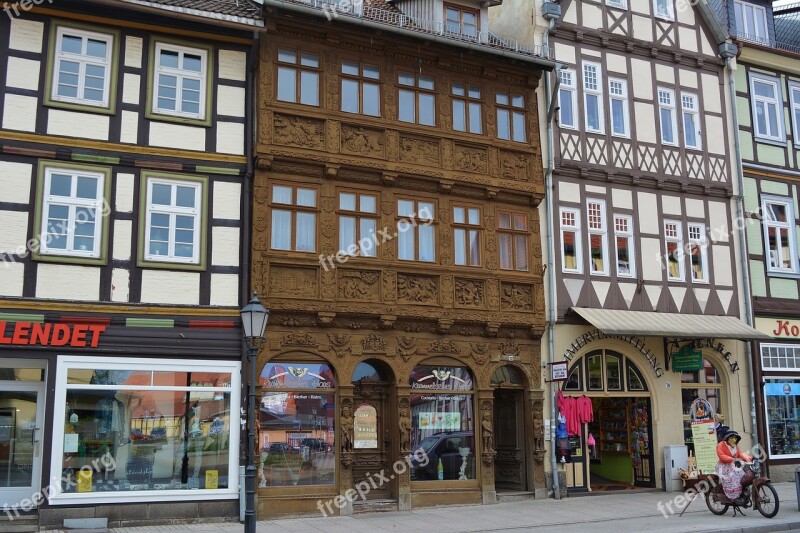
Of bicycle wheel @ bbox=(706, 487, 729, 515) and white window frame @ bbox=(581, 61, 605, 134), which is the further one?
white window frame @ bbox=(581, 61, 605, 134)

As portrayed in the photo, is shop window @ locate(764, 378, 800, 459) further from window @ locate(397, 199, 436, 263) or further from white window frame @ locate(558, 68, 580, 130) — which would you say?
window @ locate(397, 199, 436, 263)

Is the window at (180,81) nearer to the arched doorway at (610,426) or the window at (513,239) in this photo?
the window at (513,239)

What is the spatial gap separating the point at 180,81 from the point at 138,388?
6.21 m

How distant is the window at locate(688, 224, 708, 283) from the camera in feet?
76.9

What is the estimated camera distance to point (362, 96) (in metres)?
19.5

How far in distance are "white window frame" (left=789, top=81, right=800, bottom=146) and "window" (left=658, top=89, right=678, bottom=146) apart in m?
4.61

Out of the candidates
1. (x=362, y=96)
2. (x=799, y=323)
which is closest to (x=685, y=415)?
(x=799, y=323)

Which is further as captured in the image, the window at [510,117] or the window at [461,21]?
the window at [461,21]

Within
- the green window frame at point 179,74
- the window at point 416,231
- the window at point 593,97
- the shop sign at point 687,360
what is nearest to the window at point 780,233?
the shop sign at point 687,360

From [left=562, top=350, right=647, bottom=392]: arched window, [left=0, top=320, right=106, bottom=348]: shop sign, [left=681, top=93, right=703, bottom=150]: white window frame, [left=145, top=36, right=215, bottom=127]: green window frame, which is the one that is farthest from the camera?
[left=681, top=93, right=703, bottom=150]: white window frame

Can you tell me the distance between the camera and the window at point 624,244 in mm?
22375

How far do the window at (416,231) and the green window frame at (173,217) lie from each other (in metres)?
4.36

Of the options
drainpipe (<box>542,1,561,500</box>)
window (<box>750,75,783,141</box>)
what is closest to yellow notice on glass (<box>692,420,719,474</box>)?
drainpipe (<box>542,1,561,500</box>)

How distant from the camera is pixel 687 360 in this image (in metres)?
22.3
